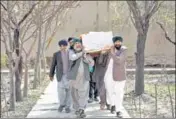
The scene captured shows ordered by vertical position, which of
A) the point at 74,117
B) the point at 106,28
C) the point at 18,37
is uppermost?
the point at 106,28

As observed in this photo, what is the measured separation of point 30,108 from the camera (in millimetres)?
10523

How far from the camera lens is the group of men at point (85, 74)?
8.78 m

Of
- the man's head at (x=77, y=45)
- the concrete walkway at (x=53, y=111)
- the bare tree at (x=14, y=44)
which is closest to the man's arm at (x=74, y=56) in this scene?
the man's head at (x=77, y=45)

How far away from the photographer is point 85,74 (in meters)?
8.79

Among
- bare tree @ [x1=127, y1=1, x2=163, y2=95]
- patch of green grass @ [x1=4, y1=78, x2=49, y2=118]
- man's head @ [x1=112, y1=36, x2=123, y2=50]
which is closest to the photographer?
man's head @ [x1=112, y1=36, x2=123, y2=50]

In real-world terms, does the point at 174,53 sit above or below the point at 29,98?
above

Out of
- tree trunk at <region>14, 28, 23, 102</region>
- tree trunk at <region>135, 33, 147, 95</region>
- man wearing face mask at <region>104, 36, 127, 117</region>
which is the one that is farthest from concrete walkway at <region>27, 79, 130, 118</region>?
tree trunk at <region>135, 33, 147, 95</region>

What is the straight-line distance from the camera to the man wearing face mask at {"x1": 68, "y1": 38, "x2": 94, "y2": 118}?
28.7ft

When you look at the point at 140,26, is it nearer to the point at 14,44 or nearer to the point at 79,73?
the point at 14,44

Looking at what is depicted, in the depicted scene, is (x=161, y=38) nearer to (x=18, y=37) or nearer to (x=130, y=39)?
(x=130, y=39)

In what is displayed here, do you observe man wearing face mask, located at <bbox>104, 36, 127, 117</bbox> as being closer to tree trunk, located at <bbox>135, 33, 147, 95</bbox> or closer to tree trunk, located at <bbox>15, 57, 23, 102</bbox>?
tree trunk, located at <bbox>15, 57, 23, 102</bbox>

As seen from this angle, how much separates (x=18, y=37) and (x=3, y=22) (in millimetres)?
817

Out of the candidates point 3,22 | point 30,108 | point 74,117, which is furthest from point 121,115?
point 3,22

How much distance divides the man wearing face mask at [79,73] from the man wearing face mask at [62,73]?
14.6 inches
